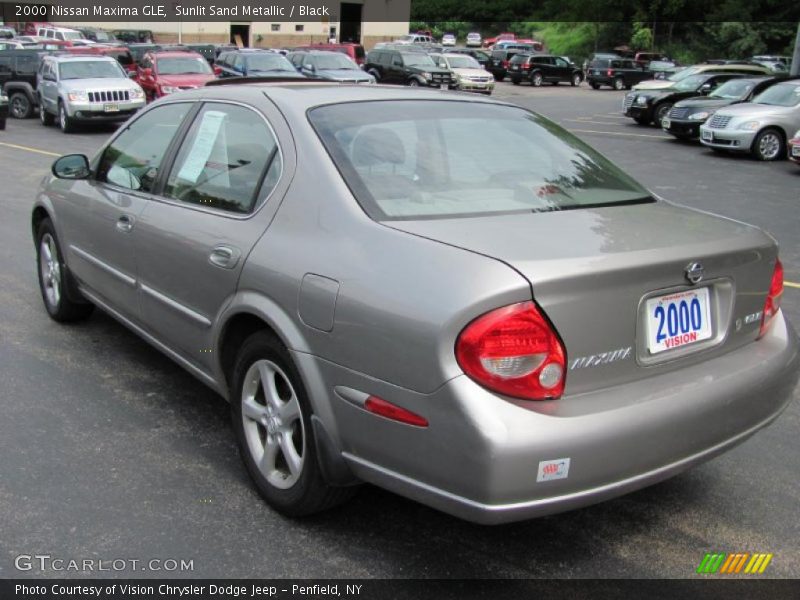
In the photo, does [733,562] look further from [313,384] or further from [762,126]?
[762,126]

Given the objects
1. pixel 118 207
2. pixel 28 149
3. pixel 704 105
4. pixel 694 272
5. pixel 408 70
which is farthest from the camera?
pixel 408 70

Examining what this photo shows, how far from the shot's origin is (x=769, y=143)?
16000 mm

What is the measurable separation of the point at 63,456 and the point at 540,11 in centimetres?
8530

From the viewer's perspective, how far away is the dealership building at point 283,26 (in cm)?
6288

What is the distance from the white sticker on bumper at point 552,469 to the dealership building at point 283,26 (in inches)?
2486

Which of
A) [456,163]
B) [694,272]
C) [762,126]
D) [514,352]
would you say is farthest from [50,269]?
[762,126]

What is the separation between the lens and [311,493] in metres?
Result: 3.01

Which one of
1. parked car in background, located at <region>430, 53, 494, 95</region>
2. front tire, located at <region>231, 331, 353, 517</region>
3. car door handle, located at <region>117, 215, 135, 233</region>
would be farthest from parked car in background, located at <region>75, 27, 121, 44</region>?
front tire, located at <region>231, 331, 353, 517</region>

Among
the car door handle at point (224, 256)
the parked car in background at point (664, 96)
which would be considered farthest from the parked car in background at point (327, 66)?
the car door handle at point (224, 256)

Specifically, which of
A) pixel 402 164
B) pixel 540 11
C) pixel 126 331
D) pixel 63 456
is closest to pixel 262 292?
pixel 402 164

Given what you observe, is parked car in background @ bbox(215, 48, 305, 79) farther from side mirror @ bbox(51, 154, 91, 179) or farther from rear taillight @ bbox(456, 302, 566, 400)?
rear taillight @ bbox(456, 302, 566, 400)

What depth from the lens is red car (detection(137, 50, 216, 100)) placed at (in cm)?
2045

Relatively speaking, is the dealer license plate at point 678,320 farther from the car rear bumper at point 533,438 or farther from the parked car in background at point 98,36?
Result: the parked car in background at point 98,36

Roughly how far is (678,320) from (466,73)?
31541mm
